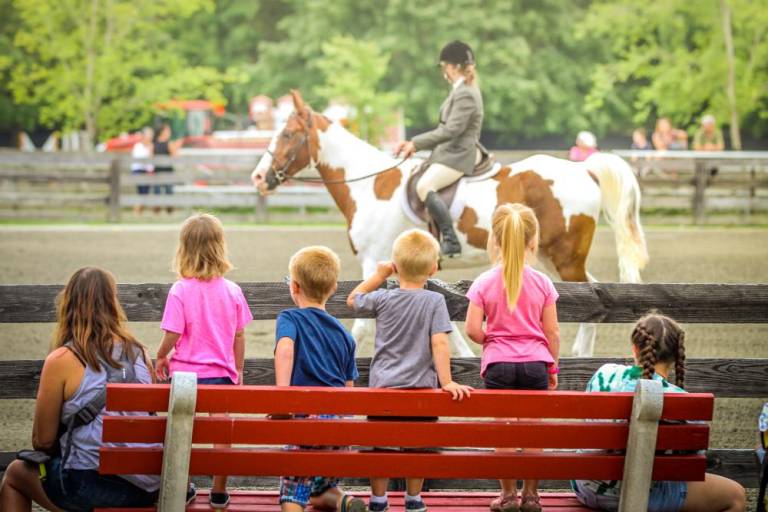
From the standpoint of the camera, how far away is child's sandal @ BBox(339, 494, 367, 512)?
4316mm

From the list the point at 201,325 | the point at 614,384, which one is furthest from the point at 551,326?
the point at 201,325

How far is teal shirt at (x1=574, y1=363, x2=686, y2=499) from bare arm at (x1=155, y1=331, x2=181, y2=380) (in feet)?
5.86

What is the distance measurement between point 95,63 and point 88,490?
30.0 m

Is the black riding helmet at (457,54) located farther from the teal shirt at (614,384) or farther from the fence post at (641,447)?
the fence post at (641,447)

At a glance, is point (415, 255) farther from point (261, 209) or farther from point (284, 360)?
point (261, 209)

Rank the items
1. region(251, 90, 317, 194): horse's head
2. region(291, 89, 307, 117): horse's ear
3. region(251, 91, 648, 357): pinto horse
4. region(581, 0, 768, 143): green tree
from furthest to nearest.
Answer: region(581, 0, 768, 143): green tree → region(251, 90, 317, 194): horse's head → region(291, 89, 307, 117): horse's ear → region(251, 91, 648, 357): pinto horse

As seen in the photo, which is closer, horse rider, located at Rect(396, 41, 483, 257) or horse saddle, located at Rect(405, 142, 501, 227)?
horse rider, located at Rect(396, 41, 483, 257)

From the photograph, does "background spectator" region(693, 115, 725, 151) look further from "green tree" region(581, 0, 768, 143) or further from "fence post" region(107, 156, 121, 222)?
"fence post" region(107, 156, 121, 222)

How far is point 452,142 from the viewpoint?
405 inches

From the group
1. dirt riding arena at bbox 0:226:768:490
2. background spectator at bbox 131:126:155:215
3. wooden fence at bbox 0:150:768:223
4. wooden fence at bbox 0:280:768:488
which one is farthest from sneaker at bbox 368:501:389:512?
→ background spectator at bbox 131:126:155:215

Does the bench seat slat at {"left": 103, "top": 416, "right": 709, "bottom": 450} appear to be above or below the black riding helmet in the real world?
below

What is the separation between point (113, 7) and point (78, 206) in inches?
324

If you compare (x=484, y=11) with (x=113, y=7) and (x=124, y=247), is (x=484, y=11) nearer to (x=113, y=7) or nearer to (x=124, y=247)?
(x=113, y=7)

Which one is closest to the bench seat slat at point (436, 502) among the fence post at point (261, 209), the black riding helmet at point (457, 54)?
the black riding helmet at point (457, 54)
